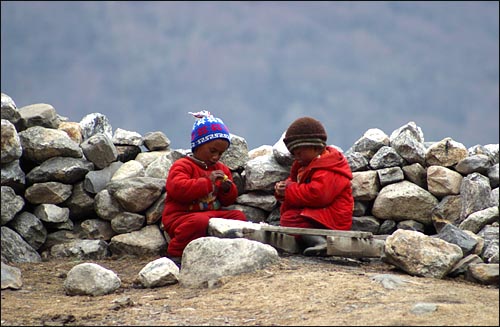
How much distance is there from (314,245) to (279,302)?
211 centimetres

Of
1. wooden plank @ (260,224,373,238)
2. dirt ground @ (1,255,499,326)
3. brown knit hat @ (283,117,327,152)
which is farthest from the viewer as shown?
brown knit hat @ (283,117,327,152)

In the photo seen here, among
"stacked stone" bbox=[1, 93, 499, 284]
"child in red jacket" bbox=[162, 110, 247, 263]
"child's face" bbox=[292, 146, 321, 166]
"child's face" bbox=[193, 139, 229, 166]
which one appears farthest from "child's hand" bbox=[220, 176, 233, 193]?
"child's face" bbox=[292, 146, 321, 166]

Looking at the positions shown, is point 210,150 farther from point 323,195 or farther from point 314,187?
point 323,195

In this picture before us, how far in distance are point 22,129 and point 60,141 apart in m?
0.55

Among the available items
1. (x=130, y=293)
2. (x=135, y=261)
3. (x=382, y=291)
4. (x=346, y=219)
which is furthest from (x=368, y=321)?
(x=135, y=261)

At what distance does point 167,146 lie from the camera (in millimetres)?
10266

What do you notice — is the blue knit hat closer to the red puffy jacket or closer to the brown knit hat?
the brown knit hat

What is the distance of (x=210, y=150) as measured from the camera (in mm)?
8445

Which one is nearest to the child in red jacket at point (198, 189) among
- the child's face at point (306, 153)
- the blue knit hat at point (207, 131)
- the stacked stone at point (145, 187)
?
the blue knit hat at point (207, 131)

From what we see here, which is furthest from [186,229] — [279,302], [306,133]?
[279,302]

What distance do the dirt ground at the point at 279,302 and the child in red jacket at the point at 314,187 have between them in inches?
37.0

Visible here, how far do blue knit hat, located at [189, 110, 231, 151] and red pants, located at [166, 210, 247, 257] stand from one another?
83cm

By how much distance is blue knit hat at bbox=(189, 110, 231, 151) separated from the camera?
8367 millimetres

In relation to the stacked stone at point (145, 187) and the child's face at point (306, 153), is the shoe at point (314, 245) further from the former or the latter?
the stacked stone at point (145, 187)
